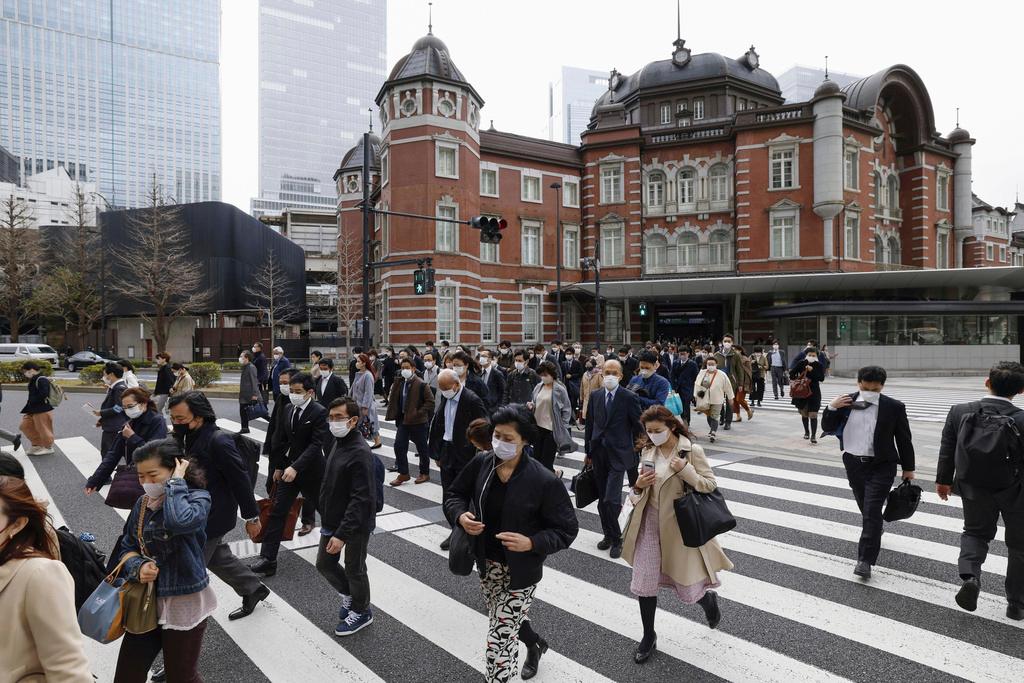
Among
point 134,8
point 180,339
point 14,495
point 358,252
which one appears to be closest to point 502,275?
point 358,252

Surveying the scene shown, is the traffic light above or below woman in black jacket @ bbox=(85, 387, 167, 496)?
above

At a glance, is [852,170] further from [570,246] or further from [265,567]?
[265,567]

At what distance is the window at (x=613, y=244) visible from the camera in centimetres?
3634

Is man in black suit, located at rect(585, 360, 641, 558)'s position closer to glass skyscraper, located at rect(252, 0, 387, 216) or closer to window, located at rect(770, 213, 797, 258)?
window, located at rect(770, 213, 797, 258)

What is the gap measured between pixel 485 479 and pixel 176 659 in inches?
72.4

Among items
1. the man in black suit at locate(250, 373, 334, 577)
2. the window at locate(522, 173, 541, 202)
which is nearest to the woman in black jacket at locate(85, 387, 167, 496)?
the man in black suit at locate(250, 373, 334, 577)

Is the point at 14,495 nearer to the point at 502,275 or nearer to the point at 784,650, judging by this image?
the point at 784,650

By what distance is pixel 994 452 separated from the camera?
14.0 ft

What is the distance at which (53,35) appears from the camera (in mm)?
110312

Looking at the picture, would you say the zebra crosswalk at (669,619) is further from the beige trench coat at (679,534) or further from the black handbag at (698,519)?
the black handbag at (698,519)

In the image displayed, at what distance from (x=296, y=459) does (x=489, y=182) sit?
30.8m

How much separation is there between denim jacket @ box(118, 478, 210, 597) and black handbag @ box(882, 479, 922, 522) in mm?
5249

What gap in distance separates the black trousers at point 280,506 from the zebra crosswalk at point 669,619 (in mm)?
281

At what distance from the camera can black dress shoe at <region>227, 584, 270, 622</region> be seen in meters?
4.42
